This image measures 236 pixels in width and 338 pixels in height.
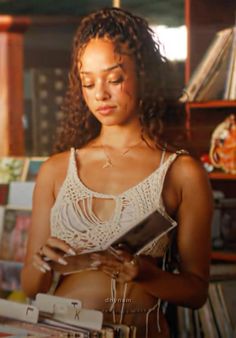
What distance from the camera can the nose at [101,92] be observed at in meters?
1.68

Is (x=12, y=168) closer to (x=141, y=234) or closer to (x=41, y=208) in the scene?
(x=41, y=208)

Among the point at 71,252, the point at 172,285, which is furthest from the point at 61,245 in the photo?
the point at 172,285

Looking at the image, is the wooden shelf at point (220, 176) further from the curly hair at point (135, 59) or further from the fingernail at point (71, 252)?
the fingernail at point (71, 252)

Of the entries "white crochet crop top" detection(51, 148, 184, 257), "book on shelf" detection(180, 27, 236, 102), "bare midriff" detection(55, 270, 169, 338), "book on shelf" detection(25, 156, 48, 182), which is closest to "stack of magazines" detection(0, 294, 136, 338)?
"bare midriff" detection(55, 270, 169, 338)

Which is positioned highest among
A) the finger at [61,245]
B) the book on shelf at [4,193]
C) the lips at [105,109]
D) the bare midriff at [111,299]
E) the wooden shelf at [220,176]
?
the lips at [105,109]

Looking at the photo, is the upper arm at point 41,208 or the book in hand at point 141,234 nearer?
the book in hand at point 141,234

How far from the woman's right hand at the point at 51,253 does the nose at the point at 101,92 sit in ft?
1.05

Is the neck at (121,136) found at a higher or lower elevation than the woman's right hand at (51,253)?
higher

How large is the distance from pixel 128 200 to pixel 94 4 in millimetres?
451

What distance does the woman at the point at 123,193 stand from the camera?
5.39 feet

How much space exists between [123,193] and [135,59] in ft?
0.94

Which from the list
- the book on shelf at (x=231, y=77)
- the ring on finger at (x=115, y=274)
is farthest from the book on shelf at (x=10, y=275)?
the book on shelf at (x=231, y=77)

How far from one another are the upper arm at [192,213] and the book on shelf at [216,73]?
0.50 ft

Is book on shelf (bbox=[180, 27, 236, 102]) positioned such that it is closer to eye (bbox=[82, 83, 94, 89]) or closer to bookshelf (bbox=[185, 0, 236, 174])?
bookshelf (bbox=[185, 0, 236, 174])
